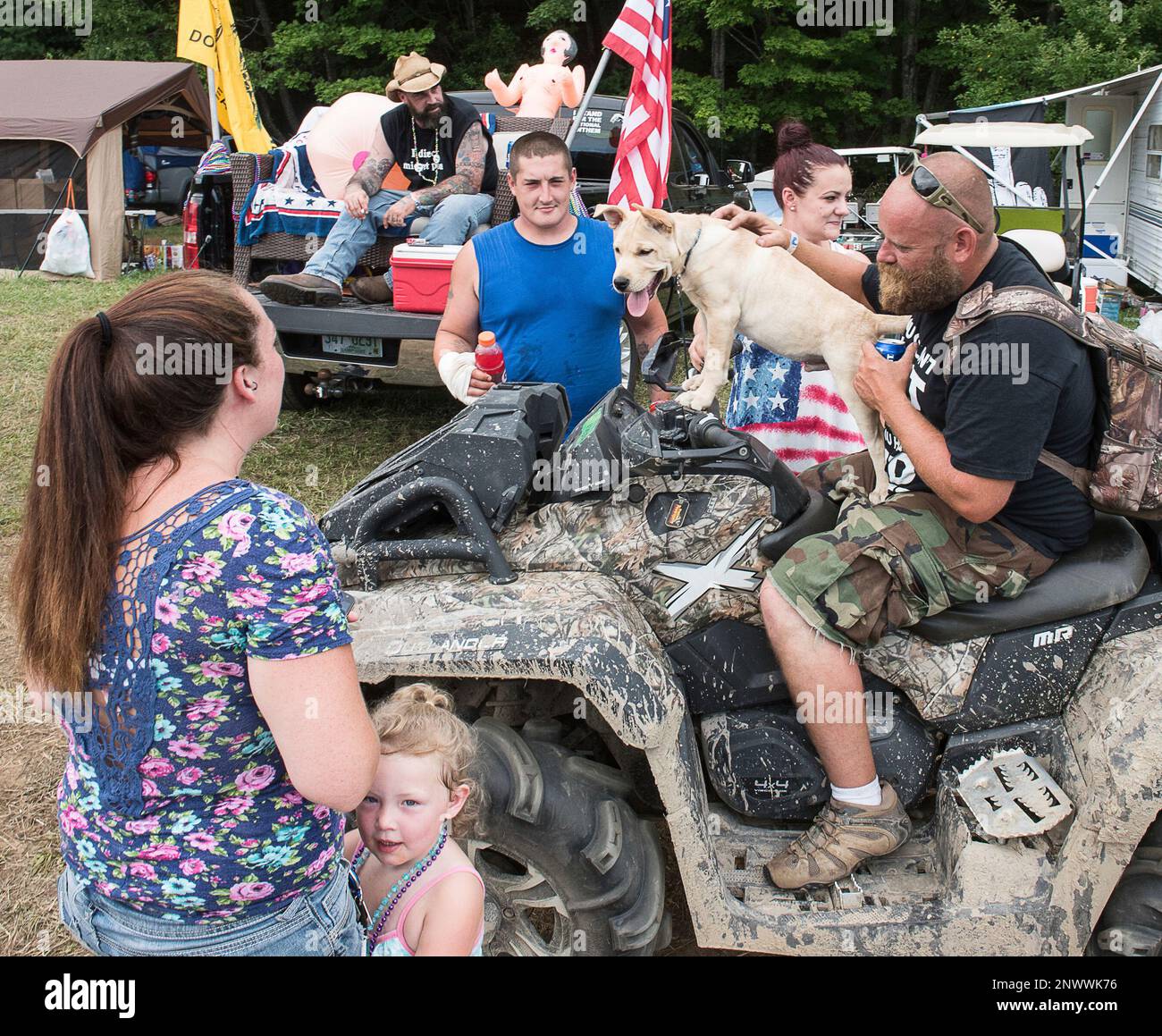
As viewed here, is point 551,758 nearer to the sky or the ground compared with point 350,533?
nearer to the ground

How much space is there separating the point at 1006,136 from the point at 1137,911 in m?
11.8

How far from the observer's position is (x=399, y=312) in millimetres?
6652

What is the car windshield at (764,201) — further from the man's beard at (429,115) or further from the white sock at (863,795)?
the white sock at (863,795)

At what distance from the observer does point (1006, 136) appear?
12.4 metres

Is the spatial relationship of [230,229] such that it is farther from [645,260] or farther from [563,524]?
[563,524]

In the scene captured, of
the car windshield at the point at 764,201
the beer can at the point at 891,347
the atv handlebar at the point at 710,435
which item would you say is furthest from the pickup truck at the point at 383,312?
the car windshield at the point at 764,201

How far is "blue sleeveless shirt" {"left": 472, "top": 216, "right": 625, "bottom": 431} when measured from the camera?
158 inches

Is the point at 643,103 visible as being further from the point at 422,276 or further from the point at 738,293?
the point at 738,293

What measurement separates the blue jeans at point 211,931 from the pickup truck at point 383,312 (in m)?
3.64

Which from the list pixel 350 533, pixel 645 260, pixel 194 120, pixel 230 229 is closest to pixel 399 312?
pixel 230 229

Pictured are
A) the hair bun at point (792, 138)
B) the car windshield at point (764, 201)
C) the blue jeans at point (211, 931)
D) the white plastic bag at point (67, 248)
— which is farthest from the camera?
the white plastic bag at point (67, 248)

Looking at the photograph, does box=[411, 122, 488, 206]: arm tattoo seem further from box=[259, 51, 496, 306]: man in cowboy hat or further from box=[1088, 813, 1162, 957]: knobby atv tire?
box=[1088, 813, 1162, 957]: knobby atv tire

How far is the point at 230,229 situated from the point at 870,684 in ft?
22.5

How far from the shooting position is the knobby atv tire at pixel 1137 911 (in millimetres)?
2445
